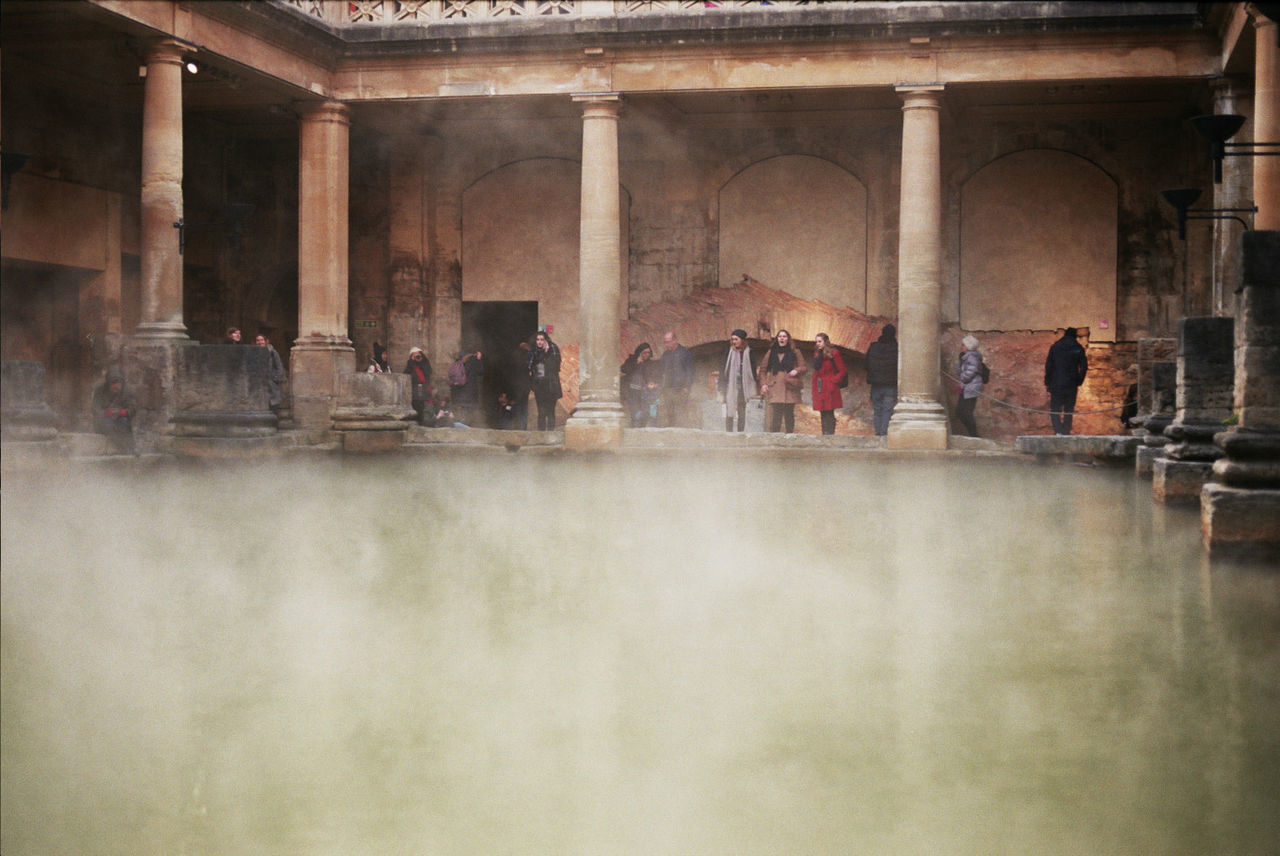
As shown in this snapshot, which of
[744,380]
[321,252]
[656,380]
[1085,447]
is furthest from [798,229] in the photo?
[1085,447]

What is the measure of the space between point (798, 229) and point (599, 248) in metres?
3.60

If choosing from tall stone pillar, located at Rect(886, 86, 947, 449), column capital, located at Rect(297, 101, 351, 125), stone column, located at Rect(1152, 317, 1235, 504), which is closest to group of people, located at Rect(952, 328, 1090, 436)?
tall stone pillar, located at Rect(886, 86, 947, 449)

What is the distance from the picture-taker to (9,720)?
5.07 feet

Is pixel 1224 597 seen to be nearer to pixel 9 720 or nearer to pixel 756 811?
pixel 756 811

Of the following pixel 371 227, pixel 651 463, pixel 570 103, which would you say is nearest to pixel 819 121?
pixel 570 103

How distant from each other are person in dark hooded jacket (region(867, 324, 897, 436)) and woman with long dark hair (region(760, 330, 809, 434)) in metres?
0.78

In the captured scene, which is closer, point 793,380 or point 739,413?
point 793,380

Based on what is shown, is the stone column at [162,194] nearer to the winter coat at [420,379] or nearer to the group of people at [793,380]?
the winter coat at [420,379]

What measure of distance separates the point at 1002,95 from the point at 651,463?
6.41 metres

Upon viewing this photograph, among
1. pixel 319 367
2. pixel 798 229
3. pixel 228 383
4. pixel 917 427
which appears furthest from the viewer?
pixel 798 229

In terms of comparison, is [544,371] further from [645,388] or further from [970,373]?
[970,373]

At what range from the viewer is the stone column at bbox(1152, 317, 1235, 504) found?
19.1 feet

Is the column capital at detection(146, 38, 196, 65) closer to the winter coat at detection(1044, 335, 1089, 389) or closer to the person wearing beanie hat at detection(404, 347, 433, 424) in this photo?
the person wearing beanie hat at detection(404, 347, 433, 424)

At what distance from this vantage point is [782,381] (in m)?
11.8
